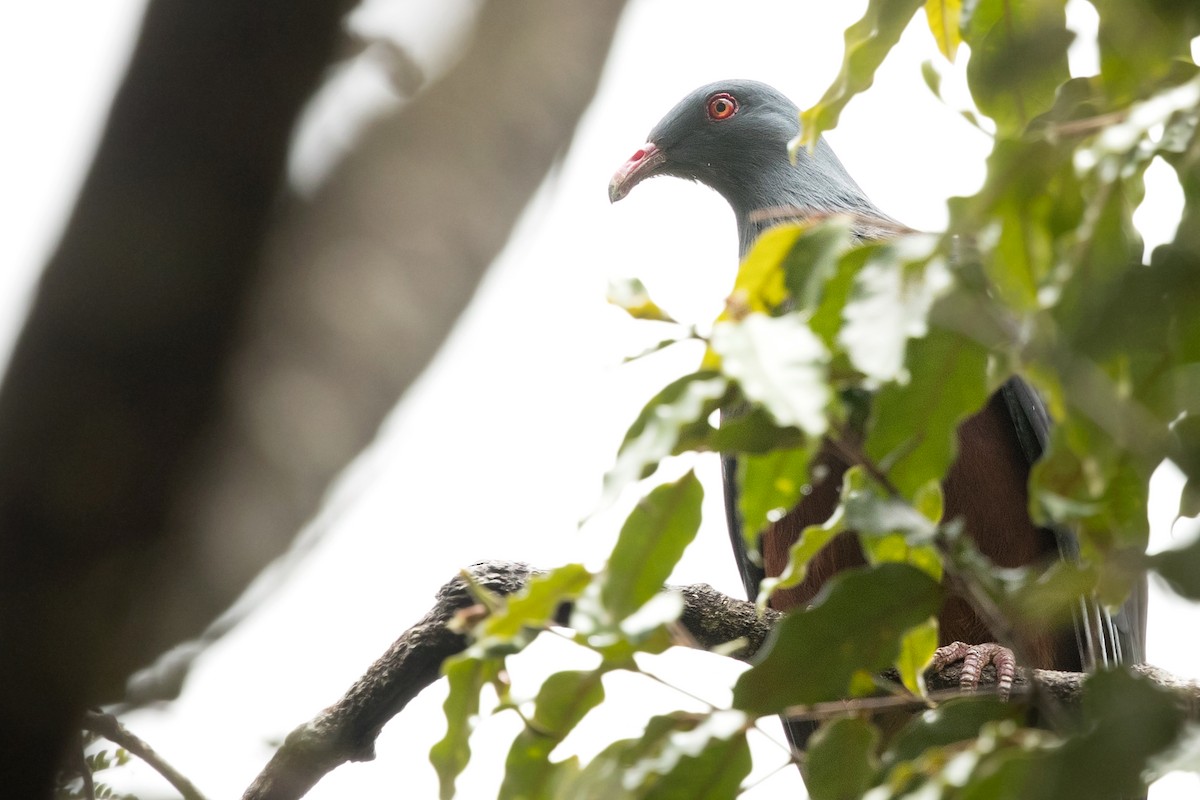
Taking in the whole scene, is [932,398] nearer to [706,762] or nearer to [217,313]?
[706,762]

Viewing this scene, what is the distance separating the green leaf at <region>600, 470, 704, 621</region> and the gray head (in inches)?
132

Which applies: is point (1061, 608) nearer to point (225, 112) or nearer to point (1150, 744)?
point (1150, 744)

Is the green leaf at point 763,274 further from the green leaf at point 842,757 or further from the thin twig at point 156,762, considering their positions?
the thin twig at point 156,762

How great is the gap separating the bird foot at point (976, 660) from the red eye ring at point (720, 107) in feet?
8.55

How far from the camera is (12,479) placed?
774 mm

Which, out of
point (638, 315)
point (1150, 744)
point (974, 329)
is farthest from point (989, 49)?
point (1150, 744)

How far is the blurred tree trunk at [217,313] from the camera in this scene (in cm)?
74

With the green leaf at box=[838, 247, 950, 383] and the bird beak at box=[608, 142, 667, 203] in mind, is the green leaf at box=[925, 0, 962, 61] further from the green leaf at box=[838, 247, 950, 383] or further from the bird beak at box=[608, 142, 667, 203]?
the bird beak at box=[608, 142, 667, 203]

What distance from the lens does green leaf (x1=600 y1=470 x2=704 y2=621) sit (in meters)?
1.43

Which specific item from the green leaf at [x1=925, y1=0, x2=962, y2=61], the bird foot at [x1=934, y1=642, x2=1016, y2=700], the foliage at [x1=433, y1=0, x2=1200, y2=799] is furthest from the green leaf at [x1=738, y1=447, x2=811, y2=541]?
the bird foot at [x1=934, y1=642, x2=1016, y2=700]

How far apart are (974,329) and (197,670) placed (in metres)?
0.87

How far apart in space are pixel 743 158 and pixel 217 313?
14.5 ft

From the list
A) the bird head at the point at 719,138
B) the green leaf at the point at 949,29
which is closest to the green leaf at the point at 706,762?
the green leaf at the point at 949,29

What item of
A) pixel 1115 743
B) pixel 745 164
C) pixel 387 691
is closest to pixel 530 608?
pixel 1115 743
